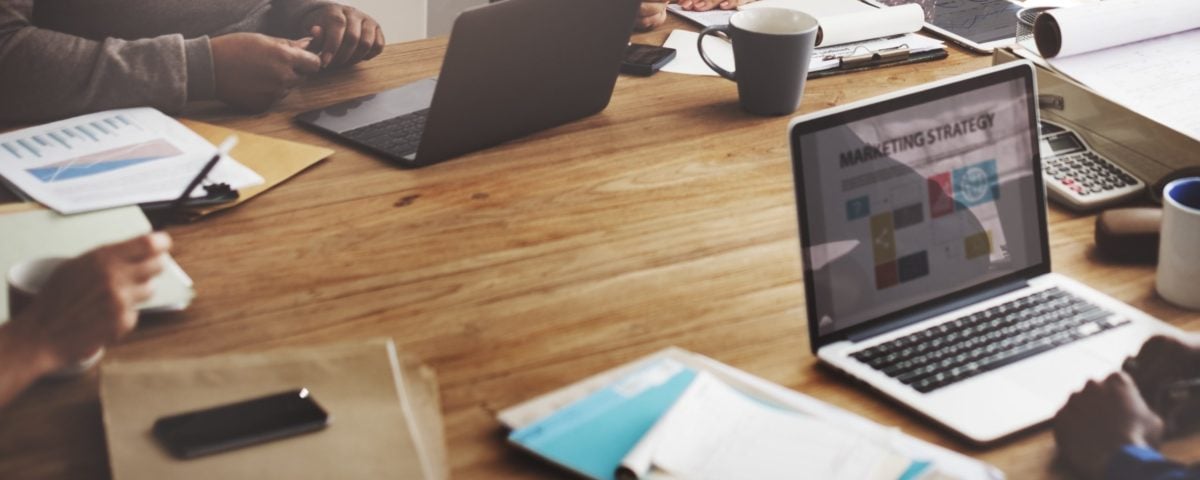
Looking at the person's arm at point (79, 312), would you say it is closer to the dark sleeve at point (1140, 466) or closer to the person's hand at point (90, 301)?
the person's hand at point (90, 301)

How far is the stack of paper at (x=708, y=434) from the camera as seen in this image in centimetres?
81

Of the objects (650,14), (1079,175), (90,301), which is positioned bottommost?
(1079,175)

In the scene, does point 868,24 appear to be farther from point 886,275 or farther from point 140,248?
point 140,248

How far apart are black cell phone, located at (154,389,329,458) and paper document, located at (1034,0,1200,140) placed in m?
0.93

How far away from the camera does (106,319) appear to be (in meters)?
0.97

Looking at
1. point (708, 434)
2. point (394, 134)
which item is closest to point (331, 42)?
point (394, 134)

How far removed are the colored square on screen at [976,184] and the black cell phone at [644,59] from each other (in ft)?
2.18

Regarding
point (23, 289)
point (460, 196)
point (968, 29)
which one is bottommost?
point (968, 29)

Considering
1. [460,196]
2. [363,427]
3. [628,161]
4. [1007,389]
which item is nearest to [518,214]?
[460,196]

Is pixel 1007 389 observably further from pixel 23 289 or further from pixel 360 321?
pixel 23 289

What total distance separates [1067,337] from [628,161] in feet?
1.80

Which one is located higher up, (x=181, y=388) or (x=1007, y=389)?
(x=181, y=388)

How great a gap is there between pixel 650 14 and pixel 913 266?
0.90 m

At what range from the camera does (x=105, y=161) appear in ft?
4.24
